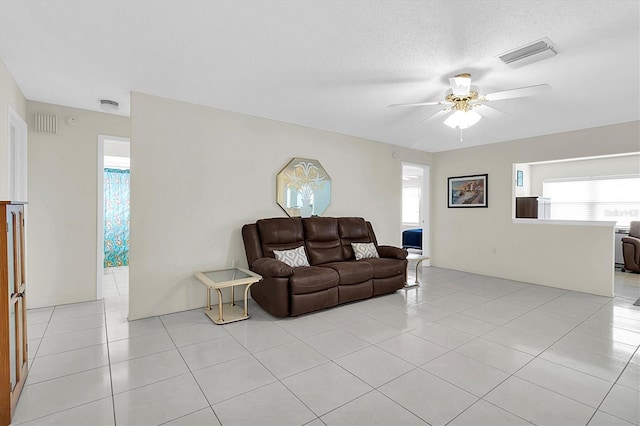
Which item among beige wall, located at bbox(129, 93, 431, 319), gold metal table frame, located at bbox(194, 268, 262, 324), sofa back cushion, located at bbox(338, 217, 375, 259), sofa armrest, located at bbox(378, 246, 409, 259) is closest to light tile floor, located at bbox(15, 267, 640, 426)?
gold metal table frame, located at bbox(194, 268, 262, 324)

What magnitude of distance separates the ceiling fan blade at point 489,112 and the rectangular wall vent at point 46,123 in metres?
5.06

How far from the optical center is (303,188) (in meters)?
4.70

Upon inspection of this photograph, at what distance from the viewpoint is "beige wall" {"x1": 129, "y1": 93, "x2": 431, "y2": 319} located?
3416 mm

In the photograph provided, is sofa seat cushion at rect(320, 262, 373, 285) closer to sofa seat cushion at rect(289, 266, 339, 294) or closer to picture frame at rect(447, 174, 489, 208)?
sofa seat cushion at rect(289, 266, 339, 294)

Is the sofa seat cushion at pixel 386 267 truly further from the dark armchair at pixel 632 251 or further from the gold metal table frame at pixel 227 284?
the dark armchair at pixel 632 251

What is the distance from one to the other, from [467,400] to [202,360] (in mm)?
1933

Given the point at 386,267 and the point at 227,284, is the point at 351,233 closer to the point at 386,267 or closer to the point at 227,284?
the point at 386,267

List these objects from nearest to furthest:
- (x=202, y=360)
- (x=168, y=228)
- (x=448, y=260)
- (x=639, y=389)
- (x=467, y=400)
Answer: (x=467, y=400)
(x=639, y=389)
(x=202, y=360)
(x=168, y=228)
(x=448, y=260)

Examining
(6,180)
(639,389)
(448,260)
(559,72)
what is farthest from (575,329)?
(6,180)

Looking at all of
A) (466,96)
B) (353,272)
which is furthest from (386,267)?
(466,96)

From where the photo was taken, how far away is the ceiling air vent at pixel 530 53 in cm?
227

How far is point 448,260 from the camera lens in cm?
636

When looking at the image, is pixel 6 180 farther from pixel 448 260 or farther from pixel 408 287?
pixel 448 260

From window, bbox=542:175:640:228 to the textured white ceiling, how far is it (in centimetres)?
367
